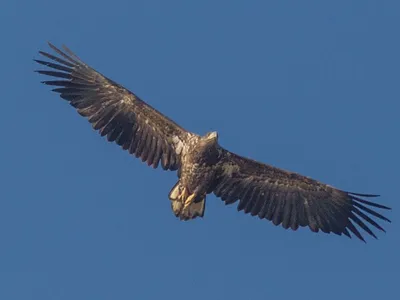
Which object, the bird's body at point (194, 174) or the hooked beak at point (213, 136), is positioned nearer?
the hooked beak at point (213, 136)

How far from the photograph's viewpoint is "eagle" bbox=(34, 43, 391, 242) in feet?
94.2

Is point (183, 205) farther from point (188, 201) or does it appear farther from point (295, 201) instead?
point (295, 201)

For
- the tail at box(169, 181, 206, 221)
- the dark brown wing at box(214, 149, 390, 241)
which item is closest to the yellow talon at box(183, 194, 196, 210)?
the tail at box(169, 181, 206, 221)

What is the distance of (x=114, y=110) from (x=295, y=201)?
5.05 m

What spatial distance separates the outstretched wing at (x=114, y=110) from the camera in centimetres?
2945

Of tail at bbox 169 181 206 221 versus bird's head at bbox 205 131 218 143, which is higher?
bird's head at bbox 205 131 218 143

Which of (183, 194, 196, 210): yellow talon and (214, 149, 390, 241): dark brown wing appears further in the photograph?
(214, 149, 390, 241): dark brown wing

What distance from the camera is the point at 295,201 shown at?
30.2 m

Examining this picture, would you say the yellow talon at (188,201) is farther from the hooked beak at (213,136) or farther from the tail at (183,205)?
the hooked beak at (213,136)

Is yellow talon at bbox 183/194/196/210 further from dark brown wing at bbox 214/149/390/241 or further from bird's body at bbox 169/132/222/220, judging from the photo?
dark brown wing at bbox 214/149/390/241

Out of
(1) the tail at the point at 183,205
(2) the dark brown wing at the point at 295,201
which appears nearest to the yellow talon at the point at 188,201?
(1) the tail at the point at 183,205

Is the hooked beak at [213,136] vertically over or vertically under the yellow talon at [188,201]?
over

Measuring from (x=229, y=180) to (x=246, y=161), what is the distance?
0.68 m

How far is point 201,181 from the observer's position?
1133 inches
